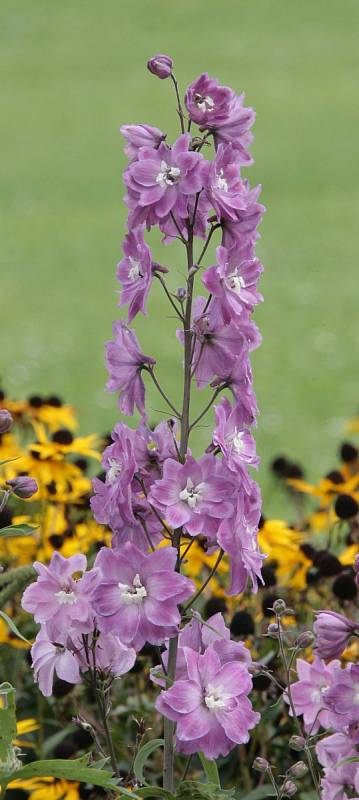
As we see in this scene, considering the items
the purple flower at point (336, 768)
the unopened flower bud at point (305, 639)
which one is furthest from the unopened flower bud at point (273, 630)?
the purple flower at point (336, 768)

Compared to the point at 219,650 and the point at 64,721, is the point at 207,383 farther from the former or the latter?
the point at 64,721

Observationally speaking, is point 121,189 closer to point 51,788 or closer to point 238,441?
point 51,788

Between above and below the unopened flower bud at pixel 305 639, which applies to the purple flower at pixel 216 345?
above

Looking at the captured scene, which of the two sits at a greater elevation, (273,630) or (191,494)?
(191,494)

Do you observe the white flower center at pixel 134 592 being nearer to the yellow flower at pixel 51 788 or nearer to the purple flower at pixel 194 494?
the purple flower at pixel 194 494

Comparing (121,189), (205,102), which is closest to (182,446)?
(205,102)
